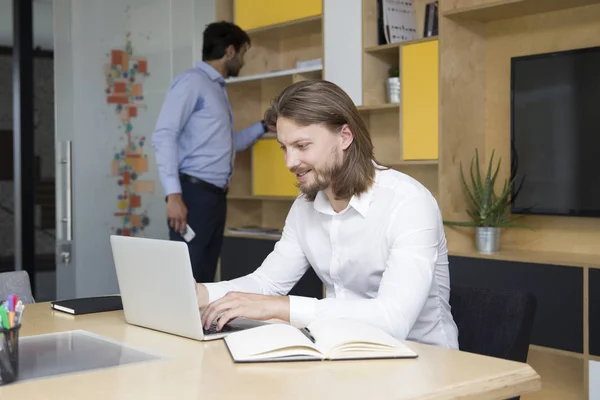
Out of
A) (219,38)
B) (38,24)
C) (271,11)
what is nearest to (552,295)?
(219,38)

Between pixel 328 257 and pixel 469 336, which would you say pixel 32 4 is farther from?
pixel 469 336

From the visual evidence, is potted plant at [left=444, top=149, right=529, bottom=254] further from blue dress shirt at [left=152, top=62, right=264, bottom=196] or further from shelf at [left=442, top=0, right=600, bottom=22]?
blue dress shirt at [left=152, top=62, right=264, bottom=196]

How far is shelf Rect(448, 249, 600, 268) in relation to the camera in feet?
10.6

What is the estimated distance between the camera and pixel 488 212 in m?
3.65

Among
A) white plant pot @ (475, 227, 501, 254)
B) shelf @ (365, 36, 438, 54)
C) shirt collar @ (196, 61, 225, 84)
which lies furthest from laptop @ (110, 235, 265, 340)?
shirt collar @ (196, 61, 225, 84)

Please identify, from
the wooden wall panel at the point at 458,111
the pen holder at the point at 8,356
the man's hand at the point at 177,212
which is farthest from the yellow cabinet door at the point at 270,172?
the pen holder at the point at 8,356

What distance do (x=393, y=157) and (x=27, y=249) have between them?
7.89 ft

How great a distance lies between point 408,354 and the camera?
147 cm

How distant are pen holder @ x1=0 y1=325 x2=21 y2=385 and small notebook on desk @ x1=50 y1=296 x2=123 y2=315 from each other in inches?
24.7

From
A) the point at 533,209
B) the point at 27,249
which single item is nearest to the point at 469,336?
the point at 533,209

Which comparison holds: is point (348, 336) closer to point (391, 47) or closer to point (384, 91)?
point (391, 47)

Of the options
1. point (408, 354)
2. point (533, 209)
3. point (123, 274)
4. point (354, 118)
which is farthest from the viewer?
point (533, 209)

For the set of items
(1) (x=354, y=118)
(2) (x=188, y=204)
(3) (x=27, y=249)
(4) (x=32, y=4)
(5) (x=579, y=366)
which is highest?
(4) (x=32, y=4)

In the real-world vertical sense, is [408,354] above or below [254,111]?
below
